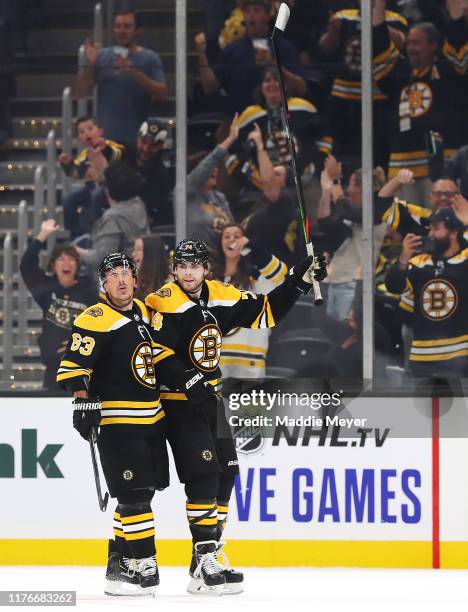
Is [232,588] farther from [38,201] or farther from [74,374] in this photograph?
[38,201]

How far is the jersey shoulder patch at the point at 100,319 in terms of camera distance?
523 cm

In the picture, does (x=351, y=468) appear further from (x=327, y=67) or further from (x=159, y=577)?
(x=327, y=67)

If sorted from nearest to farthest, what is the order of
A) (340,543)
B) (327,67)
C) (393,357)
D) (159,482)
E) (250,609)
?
1. (250,609)
2. (159,482)
3. (340,543)
4. (393,357)
5. (327,67)

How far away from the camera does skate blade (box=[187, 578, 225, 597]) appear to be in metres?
5.29

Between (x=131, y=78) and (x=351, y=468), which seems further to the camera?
(x=131, y=78)

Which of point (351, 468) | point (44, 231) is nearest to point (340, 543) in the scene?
point (351, 468)

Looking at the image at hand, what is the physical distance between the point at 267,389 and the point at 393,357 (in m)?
0.94

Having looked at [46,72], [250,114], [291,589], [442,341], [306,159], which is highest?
[46,72]

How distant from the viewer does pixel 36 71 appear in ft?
24.8

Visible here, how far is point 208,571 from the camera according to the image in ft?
17.3

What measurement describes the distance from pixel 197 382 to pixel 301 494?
1.07 m

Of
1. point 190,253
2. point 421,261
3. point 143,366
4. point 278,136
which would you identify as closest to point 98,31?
point 278,136

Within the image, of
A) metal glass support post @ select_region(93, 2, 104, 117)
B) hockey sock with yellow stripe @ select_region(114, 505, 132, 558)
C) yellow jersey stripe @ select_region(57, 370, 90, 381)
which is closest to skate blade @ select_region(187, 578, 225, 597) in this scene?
hockey sock with yellow stripe @ select_region(114, 505, 132, 558)

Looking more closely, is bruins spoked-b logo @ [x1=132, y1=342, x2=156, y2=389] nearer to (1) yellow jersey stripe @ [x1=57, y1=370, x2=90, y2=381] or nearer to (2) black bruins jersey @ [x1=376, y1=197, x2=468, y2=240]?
(1) yellow jersey stripe @ [x1=57, y1=370, x2=90, y2=381]
